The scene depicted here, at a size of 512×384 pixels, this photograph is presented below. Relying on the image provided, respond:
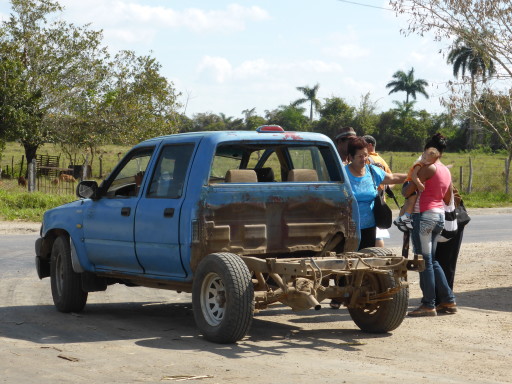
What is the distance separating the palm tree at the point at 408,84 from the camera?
98562mm

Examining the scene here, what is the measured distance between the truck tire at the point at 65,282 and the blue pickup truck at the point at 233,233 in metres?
0.01

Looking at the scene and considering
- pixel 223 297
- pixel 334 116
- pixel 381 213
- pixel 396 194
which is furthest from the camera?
pixel 334 116

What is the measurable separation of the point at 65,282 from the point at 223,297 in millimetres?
2444

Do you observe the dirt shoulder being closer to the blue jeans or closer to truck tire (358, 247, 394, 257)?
the blue jeans

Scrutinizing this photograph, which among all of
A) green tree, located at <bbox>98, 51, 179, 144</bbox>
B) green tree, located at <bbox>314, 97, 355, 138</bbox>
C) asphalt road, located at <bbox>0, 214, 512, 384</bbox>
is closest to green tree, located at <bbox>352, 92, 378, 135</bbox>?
green tree, located at <bbox>314, 97, 355, 138</bbox>

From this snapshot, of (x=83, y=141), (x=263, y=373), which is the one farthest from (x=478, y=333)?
(x=83, y=141)

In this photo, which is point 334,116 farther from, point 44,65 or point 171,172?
point 171,172

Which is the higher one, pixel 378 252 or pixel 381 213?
pixel 381 213

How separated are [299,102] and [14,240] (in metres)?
71.3

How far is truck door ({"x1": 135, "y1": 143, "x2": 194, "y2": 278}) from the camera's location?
26.4 feet

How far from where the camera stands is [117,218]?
885 centimetres

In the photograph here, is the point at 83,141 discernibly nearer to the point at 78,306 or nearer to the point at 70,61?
the point at 70,61

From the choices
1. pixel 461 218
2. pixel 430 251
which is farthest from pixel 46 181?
pixel 430 251

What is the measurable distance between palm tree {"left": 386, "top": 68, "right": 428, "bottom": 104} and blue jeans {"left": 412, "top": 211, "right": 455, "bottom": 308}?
9085 centimetres
